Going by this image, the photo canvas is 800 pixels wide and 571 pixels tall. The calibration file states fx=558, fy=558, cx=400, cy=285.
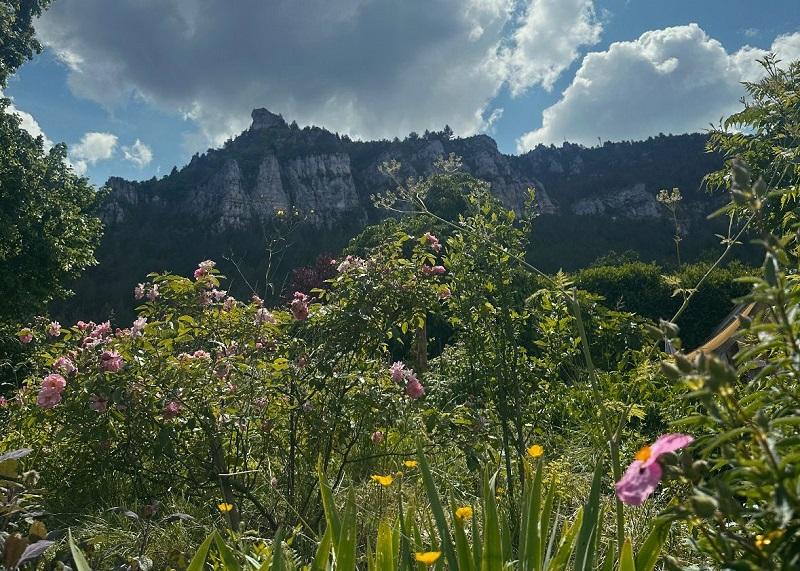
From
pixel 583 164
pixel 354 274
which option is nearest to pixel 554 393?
pixel 354 274

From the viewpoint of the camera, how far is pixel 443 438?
9.97 ft

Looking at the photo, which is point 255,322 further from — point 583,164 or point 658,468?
point 583,164

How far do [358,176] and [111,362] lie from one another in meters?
58.2

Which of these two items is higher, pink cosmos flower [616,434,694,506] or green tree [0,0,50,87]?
green tree [0,0,50,87]

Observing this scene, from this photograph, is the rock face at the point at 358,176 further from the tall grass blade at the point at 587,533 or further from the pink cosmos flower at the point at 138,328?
the tall grass blade at the point at 587,533

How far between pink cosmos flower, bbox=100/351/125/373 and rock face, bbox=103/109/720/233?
43.6 meters

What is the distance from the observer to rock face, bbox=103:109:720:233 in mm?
49750

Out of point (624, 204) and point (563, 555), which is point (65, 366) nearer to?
point (563, 555)

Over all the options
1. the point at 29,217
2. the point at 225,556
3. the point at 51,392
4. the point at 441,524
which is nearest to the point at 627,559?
the point at 441,524

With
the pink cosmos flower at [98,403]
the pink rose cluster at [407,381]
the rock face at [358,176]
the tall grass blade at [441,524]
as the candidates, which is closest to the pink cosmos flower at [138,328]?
the pink cosmos flower at [98,403]

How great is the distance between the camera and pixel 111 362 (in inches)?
104

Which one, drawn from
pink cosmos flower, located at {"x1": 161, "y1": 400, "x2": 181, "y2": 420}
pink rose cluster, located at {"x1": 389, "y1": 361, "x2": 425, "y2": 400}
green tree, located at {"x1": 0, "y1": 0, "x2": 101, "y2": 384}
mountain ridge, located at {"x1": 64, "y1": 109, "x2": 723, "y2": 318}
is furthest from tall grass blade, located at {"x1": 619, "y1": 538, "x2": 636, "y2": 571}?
mountain ridge, located at {"x1": 64, "y1": 109, "x2": 723, "y2": 318}

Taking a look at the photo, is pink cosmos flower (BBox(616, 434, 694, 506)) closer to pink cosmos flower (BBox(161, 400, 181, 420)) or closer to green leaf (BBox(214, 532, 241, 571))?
Result: green leaf (BBox(214, 532, 241, 571))

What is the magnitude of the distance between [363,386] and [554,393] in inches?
43.0
